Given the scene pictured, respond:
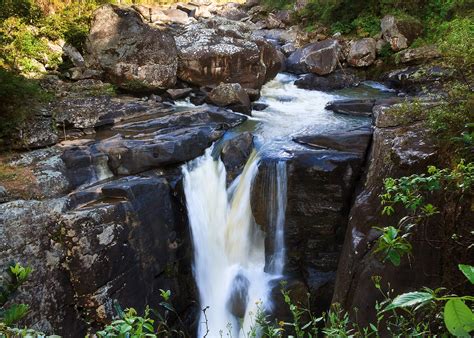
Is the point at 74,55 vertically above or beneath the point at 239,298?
above

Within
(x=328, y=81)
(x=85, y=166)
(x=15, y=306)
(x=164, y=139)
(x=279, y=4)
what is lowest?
(x=85, y=166)

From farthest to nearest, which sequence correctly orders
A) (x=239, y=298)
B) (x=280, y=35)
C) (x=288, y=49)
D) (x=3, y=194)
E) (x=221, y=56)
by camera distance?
(x=280, y=35) → (x=288, y=49) → (x=221, y=56) → (x=239, y=298) → (x=3, y=194)

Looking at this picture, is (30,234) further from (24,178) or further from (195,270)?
(195,270)

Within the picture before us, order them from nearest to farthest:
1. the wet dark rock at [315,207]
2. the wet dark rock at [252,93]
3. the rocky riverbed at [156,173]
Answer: the rocky riverbed at [156,173] < the wet dark rock at [315,207] < the wet dark rock at [252,93]

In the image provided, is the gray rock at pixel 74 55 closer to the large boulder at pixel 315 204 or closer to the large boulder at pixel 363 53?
the large boulder at pixel 315 204

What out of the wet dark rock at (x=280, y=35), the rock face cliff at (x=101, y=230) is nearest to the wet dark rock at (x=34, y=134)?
the rock face cliff at (x=101, y=230)

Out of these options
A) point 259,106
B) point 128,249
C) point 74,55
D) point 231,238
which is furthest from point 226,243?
point 74,55

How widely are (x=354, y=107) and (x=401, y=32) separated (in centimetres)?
549

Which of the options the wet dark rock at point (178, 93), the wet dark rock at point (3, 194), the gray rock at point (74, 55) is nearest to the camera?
the wet dark rock at point (3, 194)

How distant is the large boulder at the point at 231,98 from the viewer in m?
9.44

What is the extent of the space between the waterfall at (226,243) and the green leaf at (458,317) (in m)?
5.54

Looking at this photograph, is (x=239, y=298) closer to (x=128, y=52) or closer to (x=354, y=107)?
(x=354, y=107)

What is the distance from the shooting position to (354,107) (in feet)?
30.2

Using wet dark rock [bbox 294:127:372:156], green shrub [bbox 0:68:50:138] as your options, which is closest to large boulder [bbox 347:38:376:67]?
wet dark rock [bbox 294:127:372:156]
